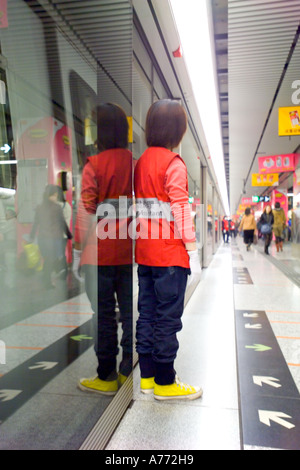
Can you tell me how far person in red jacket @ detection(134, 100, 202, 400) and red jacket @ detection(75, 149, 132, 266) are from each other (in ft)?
0.34

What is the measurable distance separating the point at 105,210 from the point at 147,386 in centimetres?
99

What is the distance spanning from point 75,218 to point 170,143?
2.35 ft

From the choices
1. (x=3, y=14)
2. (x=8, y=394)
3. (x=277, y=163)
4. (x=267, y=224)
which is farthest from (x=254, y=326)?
(x=277, y=163)

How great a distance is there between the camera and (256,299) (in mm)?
4203

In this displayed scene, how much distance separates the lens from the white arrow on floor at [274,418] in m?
1.57

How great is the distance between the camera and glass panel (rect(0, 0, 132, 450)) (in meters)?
1.06

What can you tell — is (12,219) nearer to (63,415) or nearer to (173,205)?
(63,415)

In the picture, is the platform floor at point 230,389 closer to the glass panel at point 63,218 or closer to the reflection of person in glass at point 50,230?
the glass panel at point 63,218

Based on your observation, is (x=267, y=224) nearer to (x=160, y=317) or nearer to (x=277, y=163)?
(x=277, y=163)

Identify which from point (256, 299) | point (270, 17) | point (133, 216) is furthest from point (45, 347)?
point (270, 17)

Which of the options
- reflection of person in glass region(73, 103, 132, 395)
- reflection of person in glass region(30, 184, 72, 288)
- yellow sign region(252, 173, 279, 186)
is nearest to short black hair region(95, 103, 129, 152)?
reflection of person in glass region(73, 103, 132, 395)

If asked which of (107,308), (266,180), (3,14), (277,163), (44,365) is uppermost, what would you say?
(277,163)

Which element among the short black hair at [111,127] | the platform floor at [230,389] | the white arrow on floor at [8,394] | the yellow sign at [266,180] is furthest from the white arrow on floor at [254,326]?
the yellow sign at [266,180]

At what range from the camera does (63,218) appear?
1301 mm
